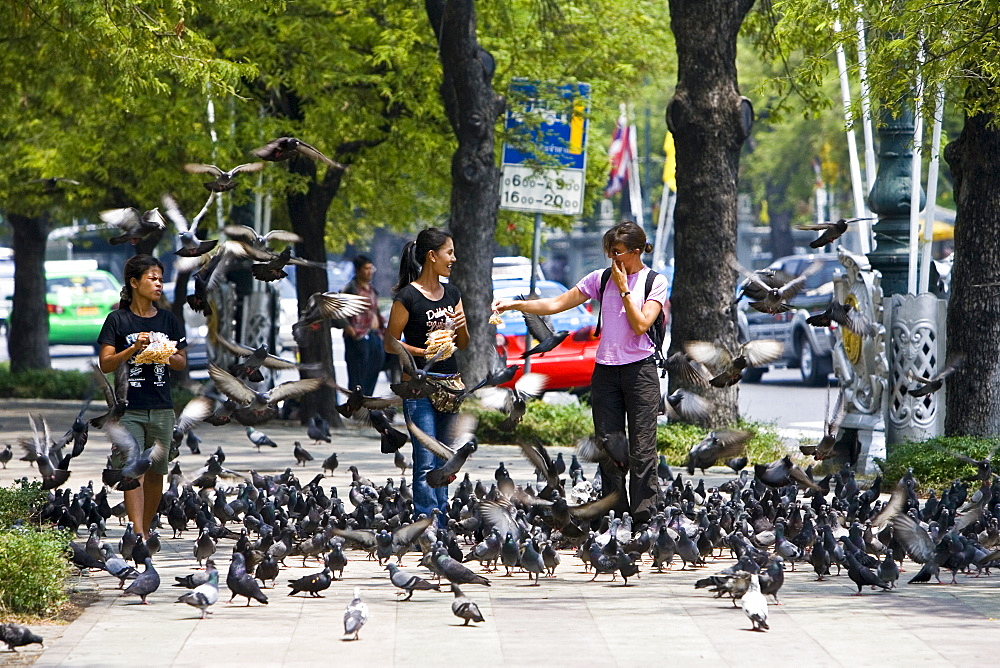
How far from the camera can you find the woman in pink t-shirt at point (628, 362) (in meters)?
9.02

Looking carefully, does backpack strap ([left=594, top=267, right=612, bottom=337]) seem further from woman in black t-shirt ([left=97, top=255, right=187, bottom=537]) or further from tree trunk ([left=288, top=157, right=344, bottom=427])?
tree trunk ([left=288, top=157, right=344, bottom=427])

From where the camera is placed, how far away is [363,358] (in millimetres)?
19375

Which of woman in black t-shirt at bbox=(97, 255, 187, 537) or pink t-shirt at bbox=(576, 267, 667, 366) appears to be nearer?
woman in black t-shirt at bbox=(97, 255, 187, 537)

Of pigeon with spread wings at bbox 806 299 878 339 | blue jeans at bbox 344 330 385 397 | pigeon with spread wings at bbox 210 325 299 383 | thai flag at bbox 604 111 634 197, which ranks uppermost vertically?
thai flag at bbox 604 111 634 197

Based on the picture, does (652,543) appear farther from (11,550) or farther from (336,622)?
(11,550)

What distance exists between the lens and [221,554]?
9.54 metres

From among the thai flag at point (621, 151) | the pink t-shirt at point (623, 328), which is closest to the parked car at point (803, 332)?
the thai flag at point (621, 151)

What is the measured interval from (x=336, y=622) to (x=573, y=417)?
982 centimetres

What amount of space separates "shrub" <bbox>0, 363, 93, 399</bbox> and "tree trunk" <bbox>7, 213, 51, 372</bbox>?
1646 mm

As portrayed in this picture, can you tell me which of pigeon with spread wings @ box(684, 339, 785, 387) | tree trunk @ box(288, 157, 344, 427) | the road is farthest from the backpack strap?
tree trunk @ box(288, 157, 344, 427)

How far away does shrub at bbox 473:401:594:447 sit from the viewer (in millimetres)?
16547

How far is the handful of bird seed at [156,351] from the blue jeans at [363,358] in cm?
1009

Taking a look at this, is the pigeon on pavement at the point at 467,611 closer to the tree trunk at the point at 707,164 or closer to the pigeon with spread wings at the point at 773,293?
the pigeon with spread wings at the point at 773,293

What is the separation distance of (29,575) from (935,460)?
743 centimetres
